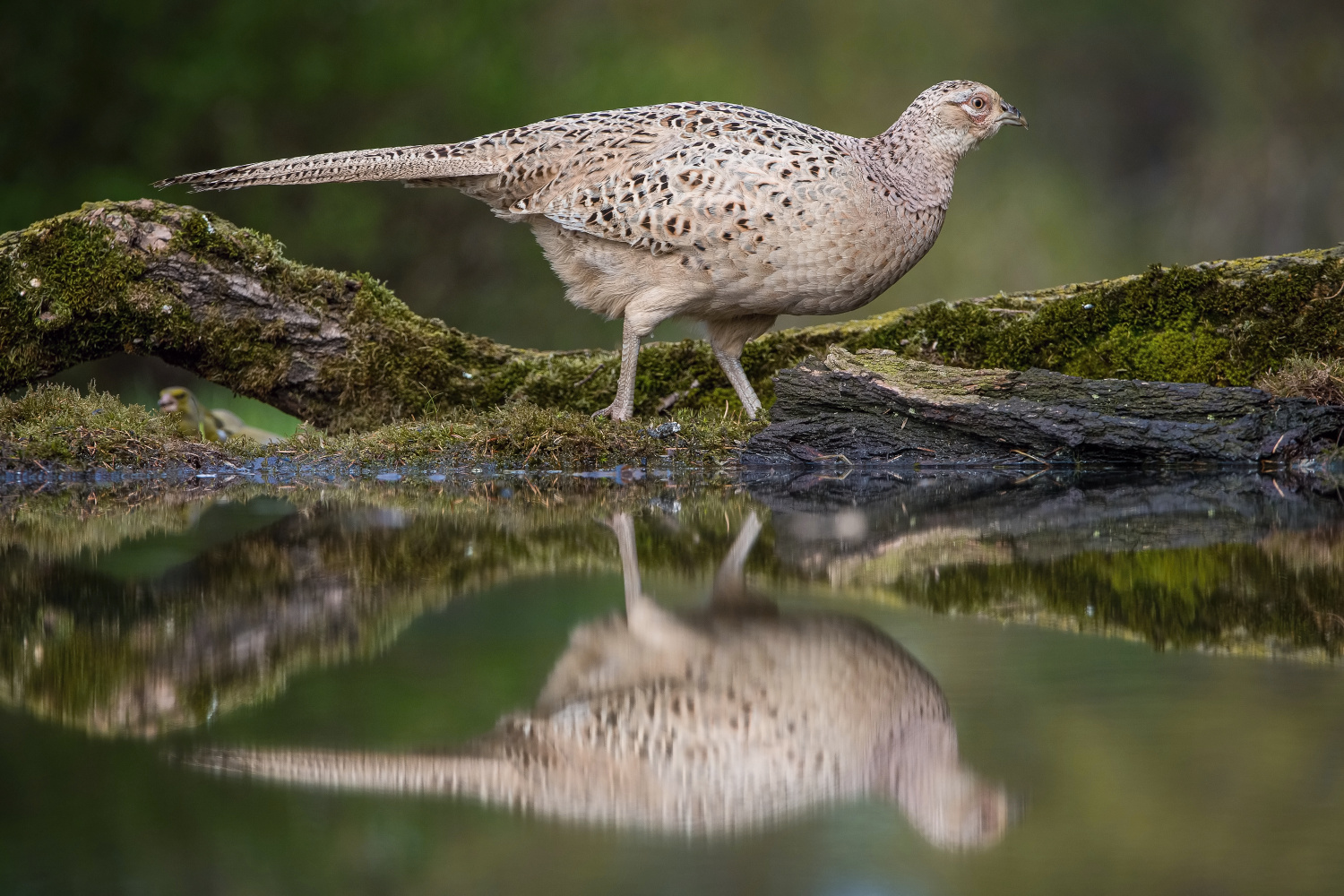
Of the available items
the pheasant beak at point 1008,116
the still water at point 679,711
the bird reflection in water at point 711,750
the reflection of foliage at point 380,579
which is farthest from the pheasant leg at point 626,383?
the bird reflection in water at point 711,750

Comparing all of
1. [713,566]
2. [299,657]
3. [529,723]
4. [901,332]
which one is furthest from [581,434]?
[529,723]

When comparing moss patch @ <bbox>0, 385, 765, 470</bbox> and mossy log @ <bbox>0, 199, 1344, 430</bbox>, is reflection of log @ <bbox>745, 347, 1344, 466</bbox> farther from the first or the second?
mossy log @ <bbox>0, 199, 1344, 430</bbox>

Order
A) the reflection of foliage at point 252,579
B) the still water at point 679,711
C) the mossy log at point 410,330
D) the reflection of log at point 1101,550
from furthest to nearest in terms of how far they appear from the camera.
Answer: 1. the mossy log at point 410,330
2. the reflection of log at point 1101,550
3. the reflection of foliage at point 252,579
4. the still water at point 679,711

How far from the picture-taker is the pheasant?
21.7ft

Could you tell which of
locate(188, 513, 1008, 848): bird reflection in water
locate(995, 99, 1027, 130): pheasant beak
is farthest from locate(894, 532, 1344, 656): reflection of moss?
locate(995, 99, 1027, 130): pheasant beak

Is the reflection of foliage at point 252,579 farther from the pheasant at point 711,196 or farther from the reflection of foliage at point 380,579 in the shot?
the pheasant at point 711,196

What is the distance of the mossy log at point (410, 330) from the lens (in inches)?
293

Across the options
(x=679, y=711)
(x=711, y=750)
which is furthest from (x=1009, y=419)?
(x=711, y=750)

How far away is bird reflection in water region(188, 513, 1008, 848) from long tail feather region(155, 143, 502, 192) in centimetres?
488

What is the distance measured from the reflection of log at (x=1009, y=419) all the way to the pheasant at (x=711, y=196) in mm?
601

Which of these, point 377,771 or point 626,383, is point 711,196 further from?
point 377,771

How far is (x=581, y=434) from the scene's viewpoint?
6852mm

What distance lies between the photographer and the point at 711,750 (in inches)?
88.7

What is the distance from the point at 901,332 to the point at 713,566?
4.56 m
